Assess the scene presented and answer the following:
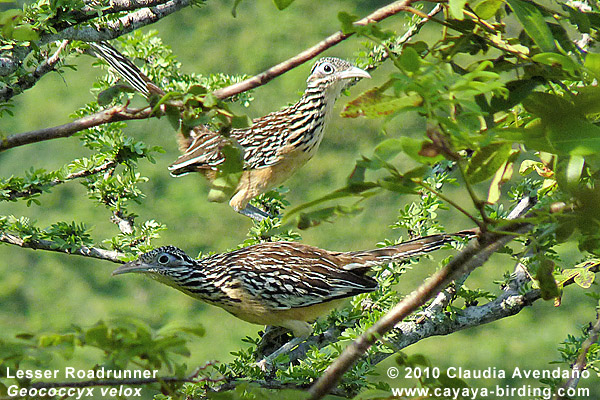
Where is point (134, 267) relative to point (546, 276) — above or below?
above

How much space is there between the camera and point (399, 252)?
2.46 m

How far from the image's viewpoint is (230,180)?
1059mm

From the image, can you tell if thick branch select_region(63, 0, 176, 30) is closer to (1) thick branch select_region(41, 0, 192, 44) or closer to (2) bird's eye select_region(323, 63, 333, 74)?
(1) thick branch select_region(41, 0, 192, 44)

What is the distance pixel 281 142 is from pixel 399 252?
1049 mm

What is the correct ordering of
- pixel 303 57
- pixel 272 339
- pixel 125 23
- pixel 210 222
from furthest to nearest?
pixel 210 222, pixel 272 339, pixel 125 23, pixel 303 57

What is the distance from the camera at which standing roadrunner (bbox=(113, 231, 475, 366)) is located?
2.56 m

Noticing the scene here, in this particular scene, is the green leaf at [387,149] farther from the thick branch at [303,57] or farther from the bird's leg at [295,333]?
the bird's leg at [295,333]

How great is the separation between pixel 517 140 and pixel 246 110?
5963 mm

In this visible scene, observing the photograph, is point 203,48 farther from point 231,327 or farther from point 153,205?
point 231,327

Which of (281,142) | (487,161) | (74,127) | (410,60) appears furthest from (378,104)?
(281,142)

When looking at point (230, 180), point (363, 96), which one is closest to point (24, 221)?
point (230, 180)

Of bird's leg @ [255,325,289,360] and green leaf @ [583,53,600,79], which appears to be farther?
bird's leg @ [255,325,289,360]

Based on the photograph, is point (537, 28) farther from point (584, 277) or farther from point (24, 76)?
point (24, 76)

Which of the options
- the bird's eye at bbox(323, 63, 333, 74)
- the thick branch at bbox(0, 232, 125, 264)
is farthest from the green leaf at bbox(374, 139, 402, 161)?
the bird's eye at bbox(323, 63, 333, 74)
